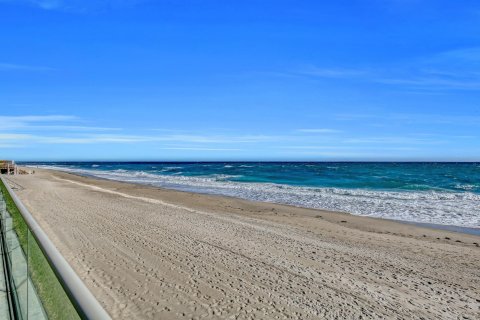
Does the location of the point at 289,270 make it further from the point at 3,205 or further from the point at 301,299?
the point at 3,205

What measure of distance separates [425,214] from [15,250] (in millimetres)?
17335

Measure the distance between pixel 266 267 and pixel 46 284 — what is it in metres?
5.96

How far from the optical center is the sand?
614cm

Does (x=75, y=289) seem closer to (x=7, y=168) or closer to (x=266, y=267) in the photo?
(x=266, y=267)

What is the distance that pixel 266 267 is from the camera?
8211mm

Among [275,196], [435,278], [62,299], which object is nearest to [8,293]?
[62,299]

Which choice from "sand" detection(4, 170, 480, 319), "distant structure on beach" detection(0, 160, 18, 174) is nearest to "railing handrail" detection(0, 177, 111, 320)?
"sand" detection(4, 170, 480, 319)

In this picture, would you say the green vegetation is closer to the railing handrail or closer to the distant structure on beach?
the railing handrail

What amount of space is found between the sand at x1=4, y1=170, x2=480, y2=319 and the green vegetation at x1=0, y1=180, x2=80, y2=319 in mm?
Result: 2687

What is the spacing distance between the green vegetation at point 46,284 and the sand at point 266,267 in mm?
2687

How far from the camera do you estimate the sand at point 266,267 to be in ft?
20.1

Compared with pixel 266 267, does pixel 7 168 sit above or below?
above

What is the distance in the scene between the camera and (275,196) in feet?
83.0

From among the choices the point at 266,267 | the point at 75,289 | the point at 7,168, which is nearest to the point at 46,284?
the point at 75,289
